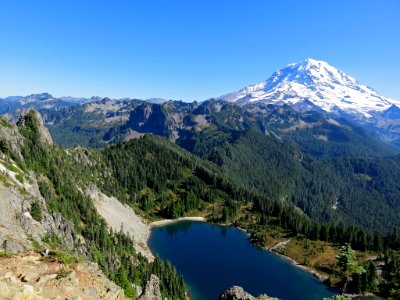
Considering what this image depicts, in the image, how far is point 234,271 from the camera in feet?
524

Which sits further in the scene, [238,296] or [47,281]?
[238,296]

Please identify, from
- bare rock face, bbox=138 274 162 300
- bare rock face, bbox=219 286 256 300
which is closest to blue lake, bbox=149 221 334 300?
bare rock face, bbox=138 274 162 300

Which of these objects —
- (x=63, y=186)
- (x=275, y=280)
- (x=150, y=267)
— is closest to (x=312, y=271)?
(x=275, y=280)

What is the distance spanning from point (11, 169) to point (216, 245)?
111 meters

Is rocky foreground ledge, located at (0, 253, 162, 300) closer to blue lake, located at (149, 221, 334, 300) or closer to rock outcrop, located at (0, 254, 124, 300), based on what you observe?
rock outcrop, located at (0, 254, 124, 300)

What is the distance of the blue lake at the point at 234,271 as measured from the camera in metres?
142

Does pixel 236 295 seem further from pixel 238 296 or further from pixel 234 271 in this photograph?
pixel 234 271

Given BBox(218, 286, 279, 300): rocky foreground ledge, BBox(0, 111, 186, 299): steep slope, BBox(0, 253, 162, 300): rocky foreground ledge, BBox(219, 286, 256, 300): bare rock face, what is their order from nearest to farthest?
BBox(0, 253, 162, 300): rocky foreground ledge < BBox(218, 286, 279, 300): rocky foreground ledge < BBox(219, 286, 256, 300): bare rock face < BBox(0, 111, 186, 299): steep slope

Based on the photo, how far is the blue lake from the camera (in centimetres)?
14188

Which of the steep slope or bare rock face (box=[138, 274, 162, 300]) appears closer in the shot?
bare rock face (box=[138, 274, 162, 300])

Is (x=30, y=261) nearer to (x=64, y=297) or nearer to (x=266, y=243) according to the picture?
(x=64, y=297)

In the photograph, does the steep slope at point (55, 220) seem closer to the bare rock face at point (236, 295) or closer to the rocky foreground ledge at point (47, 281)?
the rocky foreground ledge at point (47, 281)

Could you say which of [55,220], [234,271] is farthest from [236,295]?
[234,271]

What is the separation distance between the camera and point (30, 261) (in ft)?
129
